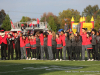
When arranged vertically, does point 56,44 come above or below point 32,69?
above

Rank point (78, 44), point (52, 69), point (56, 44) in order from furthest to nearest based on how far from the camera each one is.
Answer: point (56, 44) < point (78, 44) < point (52, 69)

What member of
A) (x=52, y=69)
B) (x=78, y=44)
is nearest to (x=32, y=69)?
(x=52, y=69)

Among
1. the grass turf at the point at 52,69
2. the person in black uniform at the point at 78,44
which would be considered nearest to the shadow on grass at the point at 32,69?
the grass turf at the point at 52,69

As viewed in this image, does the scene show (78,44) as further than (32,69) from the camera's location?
Yes

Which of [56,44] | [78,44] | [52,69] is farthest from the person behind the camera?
[56,44]

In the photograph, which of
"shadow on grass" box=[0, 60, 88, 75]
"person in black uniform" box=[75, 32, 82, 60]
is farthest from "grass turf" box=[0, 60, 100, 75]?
"person in black uniform" box=[75, 32, 82, 60]

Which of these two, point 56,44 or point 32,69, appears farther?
point 56,44

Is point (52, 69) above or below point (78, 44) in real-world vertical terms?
below

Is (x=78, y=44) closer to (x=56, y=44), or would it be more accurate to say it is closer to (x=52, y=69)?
(x=56, y=44)

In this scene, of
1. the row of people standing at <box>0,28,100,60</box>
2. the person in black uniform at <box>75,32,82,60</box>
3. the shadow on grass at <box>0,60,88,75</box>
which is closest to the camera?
the shadow on grass at <box>0,60,88,75</box>

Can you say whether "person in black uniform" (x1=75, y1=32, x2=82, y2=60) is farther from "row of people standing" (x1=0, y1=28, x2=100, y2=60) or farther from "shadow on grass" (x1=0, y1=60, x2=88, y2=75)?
"shadow on grass" (x1=0, y1=60, x2=88, y2=75)

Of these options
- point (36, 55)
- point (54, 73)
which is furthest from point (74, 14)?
point (54, 73)

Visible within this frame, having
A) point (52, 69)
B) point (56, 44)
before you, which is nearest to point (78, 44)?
→ point (56, 44)

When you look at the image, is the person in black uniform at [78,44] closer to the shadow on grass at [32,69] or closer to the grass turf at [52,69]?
the grass turf at [52,69]
